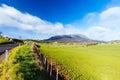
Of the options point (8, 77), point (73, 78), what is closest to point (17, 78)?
point (8, 77)

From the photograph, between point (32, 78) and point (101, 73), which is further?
point (101, 73)

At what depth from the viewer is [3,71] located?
21.3m

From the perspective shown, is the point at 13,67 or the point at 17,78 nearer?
the point at 17,78

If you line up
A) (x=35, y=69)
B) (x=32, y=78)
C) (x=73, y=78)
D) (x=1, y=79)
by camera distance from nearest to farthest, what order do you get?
(x=1, y=79)
(x=32, y=78)
(x=35, y=69)
(x=73, y=78)

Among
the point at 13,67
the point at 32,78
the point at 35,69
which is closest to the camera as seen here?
the point at 32,78

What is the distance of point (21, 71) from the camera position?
72.3 feet

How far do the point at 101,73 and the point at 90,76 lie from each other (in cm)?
389

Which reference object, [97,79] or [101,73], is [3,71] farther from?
[101,73]

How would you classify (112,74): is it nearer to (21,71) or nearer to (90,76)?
(90,76)

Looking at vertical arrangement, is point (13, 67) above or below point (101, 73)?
above

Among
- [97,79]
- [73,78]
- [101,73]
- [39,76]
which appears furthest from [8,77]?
[101,73]

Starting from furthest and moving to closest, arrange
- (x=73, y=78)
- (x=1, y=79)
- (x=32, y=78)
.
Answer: (x=73, y=78) < (x=32, y=78) < (x=1, y=79)

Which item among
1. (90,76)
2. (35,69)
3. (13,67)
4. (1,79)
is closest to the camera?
(1,79)

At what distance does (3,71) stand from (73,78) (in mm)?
14895
